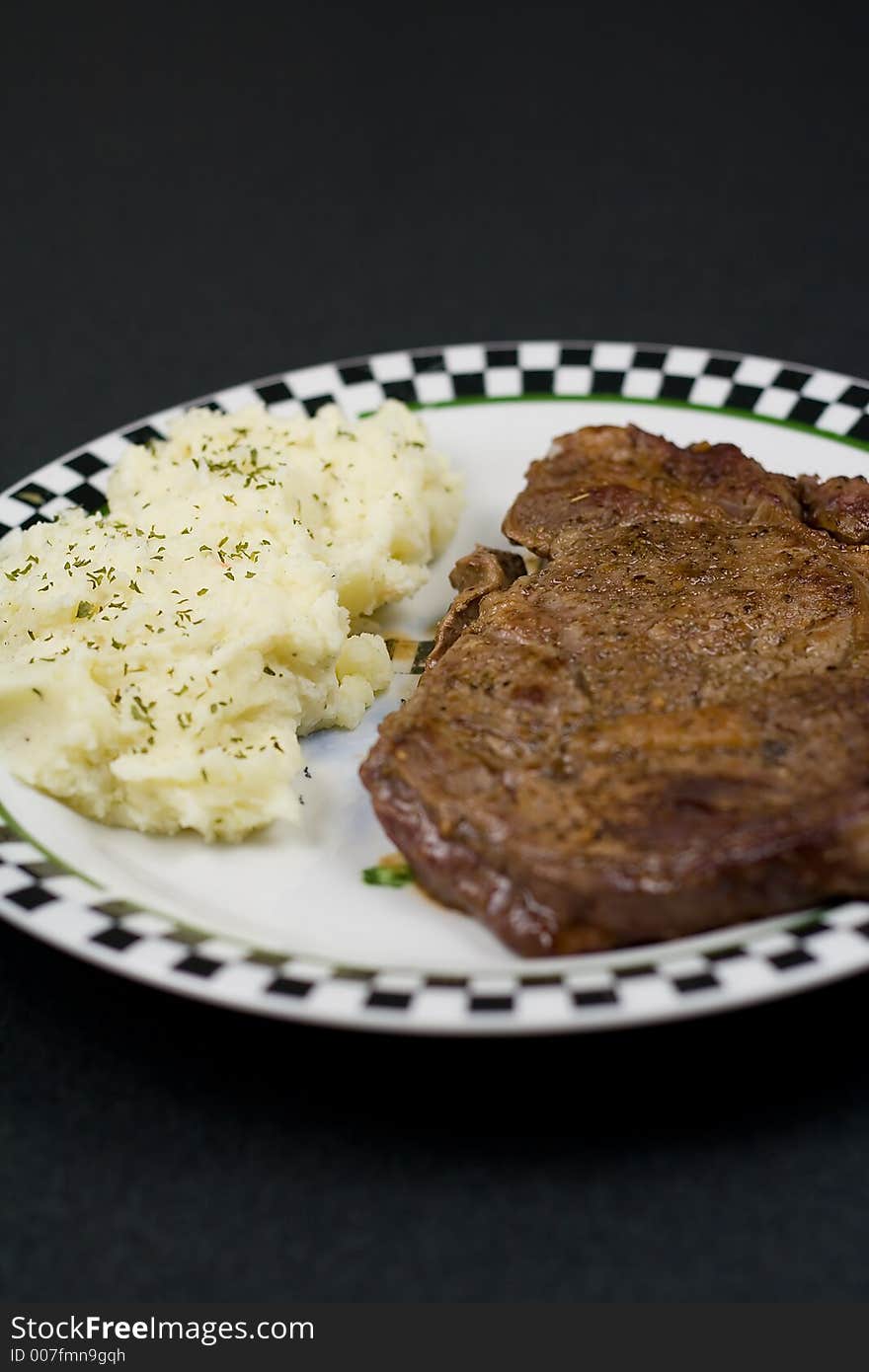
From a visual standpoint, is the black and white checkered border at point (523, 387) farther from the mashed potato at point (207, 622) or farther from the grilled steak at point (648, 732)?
the grilled steak at point (648, 732)

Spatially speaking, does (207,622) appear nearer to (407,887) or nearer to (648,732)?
(407,887)

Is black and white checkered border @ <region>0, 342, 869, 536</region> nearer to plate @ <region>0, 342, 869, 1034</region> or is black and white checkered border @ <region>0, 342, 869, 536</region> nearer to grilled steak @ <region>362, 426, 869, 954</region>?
plate @ <region>0, 342, 869, 1034</region>

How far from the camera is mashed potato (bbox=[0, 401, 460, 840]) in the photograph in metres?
5.52

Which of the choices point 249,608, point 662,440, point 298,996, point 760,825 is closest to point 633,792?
point 760,825

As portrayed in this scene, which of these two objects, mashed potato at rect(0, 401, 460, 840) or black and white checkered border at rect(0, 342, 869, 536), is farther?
black and white checkered border at rect(0, 342, 869, 536)

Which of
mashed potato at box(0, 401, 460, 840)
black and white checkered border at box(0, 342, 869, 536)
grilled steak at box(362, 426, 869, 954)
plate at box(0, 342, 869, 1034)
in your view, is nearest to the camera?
plate at box(0, 342, 869, 1034)

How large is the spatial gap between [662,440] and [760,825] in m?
2.66

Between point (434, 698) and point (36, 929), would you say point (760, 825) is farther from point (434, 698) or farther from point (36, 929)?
point (36, 929)

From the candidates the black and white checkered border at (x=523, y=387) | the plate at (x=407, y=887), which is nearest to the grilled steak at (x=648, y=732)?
the plate at (x=407, y=887)

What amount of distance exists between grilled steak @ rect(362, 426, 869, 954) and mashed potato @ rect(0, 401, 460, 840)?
0.50m

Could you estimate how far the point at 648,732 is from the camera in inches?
199

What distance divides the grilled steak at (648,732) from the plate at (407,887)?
178 millimetres

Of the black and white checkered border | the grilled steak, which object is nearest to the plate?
the black and white checkered border

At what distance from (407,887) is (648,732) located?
0.97 metres
